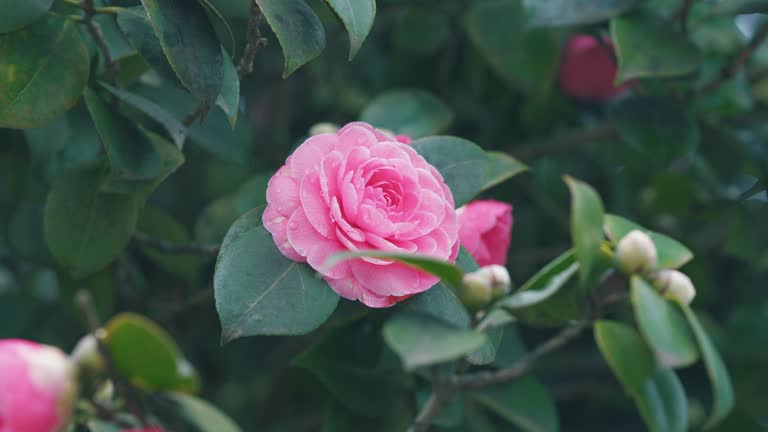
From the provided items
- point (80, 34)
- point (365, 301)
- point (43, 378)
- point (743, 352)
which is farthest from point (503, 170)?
point (743, 352)

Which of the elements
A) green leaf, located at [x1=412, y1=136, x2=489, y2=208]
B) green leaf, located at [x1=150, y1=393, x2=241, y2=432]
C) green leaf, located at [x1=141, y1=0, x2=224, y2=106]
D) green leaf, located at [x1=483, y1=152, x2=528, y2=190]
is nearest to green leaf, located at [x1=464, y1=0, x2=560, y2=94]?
green leaf, located at [x1=483, y1=152, x2=528, y2=190]

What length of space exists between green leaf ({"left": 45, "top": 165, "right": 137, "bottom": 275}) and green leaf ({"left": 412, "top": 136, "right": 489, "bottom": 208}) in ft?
0.96

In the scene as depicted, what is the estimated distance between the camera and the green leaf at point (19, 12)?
789 mm

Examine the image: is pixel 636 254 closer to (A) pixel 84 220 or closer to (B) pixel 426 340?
(B) pixel 426 340

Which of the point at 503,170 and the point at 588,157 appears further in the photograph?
the point at 588,157

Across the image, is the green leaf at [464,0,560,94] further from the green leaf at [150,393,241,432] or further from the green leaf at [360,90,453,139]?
the green leaf at [150,393,241,432]

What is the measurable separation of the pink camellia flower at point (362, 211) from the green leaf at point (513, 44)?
532 mm

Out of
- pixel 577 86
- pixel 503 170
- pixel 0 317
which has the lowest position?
pixel 0 317

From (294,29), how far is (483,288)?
0.89 ft

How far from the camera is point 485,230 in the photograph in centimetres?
89

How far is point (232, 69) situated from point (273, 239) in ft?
0.55

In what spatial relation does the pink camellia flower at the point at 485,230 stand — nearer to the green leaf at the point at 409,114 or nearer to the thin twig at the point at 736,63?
the green leaf at the point at 409,114

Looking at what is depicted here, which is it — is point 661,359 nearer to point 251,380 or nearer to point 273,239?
point 273,239

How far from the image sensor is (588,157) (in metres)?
1.56
